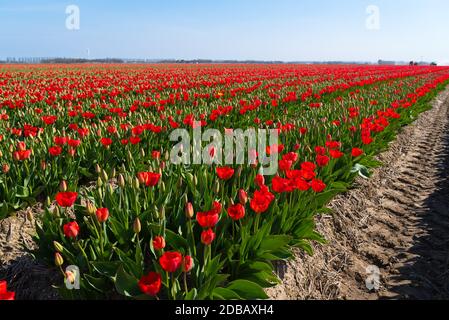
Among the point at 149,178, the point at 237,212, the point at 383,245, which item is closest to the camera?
the point at 237,212

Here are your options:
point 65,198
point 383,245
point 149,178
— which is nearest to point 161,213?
point 149,178

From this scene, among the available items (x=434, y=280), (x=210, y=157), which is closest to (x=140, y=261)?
(x=210, y=157)

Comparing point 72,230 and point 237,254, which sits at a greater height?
point 72,230

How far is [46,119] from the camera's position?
5.64m

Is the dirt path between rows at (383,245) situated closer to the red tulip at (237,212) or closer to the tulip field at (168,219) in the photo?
the tulip field at (168,219)

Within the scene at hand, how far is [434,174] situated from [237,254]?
511 cm

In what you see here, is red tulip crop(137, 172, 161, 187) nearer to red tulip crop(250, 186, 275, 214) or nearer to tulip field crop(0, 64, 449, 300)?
tulip field crop(0, 64, 449, 300)

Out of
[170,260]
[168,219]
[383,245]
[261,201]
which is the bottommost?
[383,245]

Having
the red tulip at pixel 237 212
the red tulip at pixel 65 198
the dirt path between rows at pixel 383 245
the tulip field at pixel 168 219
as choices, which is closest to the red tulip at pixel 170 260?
the tulip field at pixel 168 219

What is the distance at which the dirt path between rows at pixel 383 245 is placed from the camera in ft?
10.2

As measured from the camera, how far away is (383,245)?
3.91 meters

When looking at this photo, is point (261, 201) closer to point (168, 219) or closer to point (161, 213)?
point (161, 213)

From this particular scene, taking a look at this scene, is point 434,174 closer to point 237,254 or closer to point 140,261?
point 237,254

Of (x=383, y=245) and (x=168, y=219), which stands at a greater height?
(x=168, y=219)
